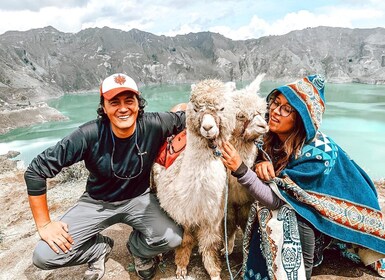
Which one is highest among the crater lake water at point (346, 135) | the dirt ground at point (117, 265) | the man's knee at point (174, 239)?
the man's knee at point (174, 239)

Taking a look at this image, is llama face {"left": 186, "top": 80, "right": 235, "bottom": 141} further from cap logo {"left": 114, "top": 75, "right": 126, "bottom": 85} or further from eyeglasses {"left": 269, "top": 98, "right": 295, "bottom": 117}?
cap logo {"left": 114, "top": 75, "right": 126, "bottom": 85}

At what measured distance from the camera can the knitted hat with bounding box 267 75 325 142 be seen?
78.2 inches

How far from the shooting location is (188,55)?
125812 mm

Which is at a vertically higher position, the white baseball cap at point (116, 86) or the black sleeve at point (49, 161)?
the white baseball cap at point (116, 86)

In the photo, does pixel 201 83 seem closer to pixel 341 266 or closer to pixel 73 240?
pixel 73 240

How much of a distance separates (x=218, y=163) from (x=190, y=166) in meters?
0.20

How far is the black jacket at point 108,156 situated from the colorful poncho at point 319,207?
966 millimetres

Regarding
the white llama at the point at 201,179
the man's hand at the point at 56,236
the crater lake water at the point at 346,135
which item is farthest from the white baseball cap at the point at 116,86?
the crater lake water at the point at 346,135

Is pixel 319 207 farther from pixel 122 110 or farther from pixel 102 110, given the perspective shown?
pixel 102 110

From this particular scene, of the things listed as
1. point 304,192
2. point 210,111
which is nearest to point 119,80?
point 210,111

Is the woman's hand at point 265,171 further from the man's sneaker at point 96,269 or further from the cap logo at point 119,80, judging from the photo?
the man's sneaker at point 96,269

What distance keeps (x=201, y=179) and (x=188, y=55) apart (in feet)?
419

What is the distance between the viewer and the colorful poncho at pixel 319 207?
2.04 meters

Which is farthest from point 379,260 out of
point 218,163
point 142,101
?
point 142,101
